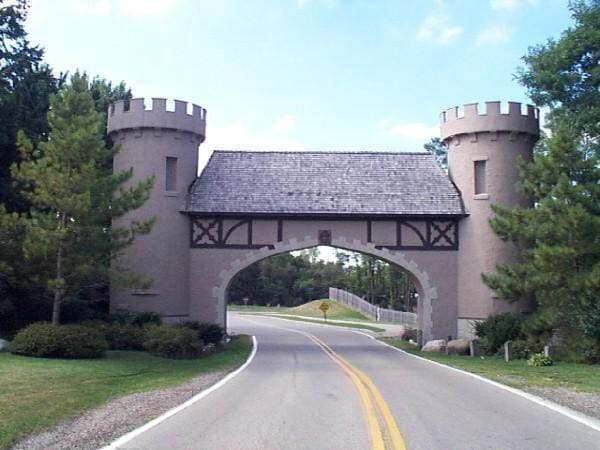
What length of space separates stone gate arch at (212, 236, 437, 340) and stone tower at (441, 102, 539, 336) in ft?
4.40

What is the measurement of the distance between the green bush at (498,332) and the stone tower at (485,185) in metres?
2.57

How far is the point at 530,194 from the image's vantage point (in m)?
24.1

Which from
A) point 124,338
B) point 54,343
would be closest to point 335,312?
point 124,338

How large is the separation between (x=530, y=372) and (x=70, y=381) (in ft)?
36.3

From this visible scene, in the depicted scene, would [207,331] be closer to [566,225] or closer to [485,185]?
[485,185]

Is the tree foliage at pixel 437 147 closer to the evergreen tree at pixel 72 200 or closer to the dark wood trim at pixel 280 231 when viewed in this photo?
the dark wood trim at pixel 280 231

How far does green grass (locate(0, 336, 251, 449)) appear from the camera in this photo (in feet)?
33.7

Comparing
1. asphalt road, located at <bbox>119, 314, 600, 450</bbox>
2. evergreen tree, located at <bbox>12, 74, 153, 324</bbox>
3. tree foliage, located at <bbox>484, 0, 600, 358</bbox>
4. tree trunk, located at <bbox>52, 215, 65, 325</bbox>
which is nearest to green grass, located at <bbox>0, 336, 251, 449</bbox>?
asphalt road, located at <bbox>119, 314, 600, 450</bbox>

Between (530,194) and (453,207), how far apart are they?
17.3 feet

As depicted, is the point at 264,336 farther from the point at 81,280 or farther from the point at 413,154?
the point at 81,280

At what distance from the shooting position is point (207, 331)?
27297 mm

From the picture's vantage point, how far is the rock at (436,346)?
26.9 meters

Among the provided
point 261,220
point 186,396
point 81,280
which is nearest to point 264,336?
point 261,220

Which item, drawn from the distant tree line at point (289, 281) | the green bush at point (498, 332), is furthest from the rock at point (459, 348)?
the distant tree line at point (289, 281)
